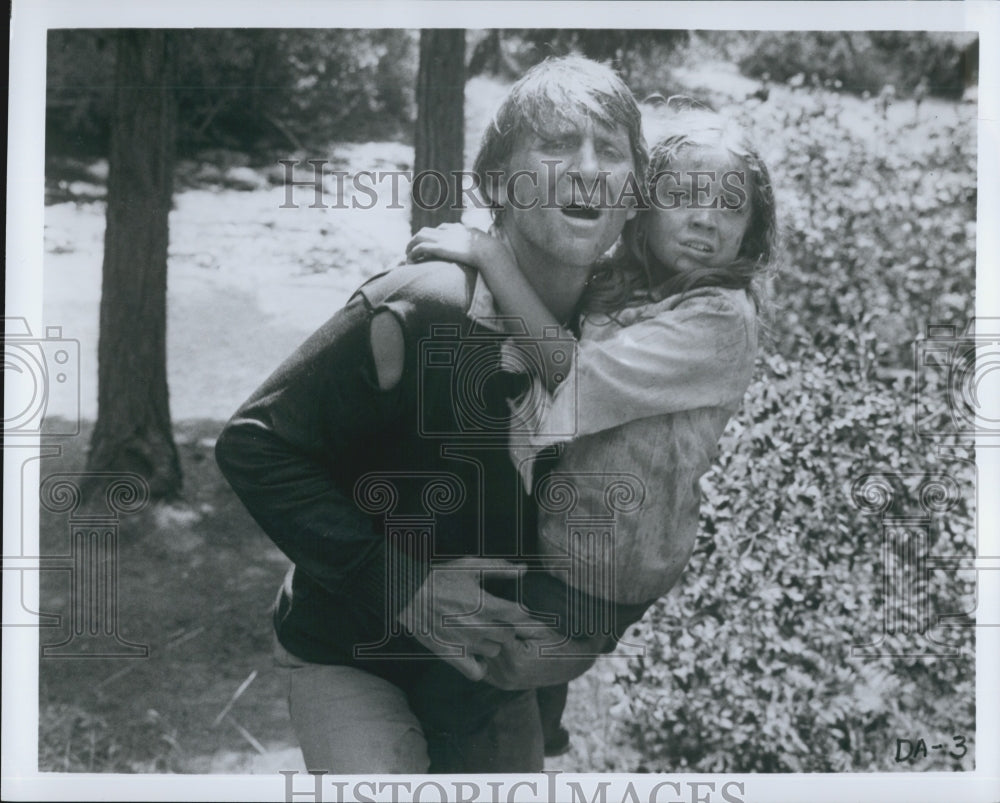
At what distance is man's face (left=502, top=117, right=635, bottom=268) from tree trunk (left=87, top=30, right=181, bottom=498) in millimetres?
1062

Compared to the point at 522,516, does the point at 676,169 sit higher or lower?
higher

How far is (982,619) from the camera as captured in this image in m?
3.85

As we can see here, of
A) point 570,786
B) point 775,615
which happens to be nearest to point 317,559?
point 570,786

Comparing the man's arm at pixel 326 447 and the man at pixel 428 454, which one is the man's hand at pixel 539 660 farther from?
the man's arm at pixel 326 447

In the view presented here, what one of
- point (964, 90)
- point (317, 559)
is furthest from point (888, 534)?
point (317, 559)

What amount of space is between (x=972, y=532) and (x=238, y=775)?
7.88ft

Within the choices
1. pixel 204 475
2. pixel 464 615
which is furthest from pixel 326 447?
pixel 464 615

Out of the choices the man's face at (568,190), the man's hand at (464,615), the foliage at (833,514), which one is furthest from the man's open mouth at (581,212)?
the man's hand at (464,615)

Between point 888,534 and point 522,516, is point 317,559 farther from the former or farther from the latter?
point 888,534

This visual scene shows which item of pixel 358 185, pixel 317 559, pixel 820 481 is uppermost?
pixel 358 185

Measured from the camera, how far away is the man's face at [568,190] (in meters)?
3.65

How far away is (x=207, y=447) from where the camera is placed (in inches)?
147

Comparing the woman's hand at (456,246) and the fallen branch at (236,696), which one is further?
the fallen branch at (236,696)

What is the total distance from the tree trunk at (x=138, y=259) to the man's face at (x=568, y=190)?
3.49ft
